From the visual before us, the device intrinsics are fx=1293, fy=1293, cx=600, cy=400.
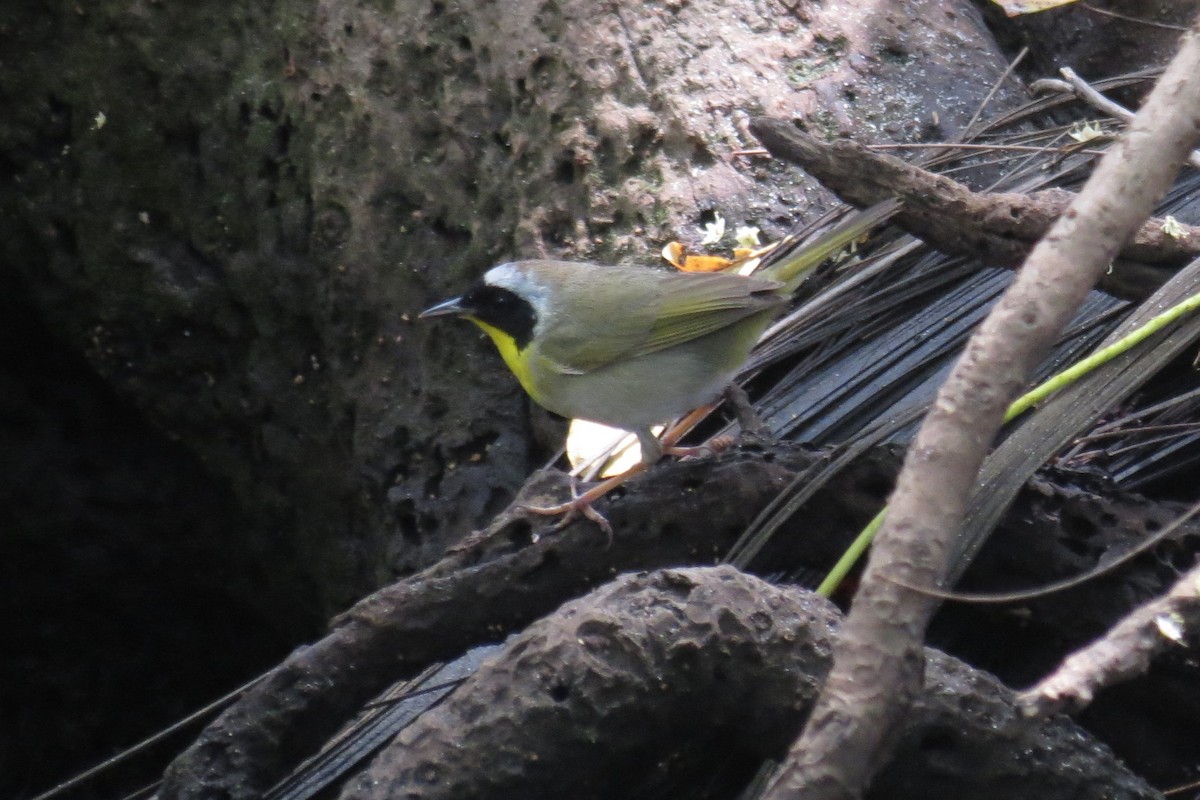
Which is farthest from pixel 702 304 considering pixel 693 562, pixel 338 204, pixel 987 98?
pixel 338 204

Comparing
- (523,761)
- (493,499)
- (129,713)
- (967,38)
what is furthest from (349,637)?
(129,713)

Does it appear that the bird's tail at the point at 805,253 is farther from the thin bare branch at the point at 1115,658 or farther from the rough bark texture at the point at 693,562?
the thin bare branch at the point at 1115,658

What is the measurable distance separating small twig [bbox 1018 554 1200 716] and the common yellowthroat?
185 cm

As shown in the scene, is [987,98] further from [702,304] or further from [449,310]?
[449,310]

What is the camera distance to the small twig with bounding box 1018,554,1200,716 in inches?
48.0

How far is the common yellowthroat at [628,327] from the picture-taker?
3.25 meters

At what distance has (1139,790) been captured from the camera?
1.78 meters

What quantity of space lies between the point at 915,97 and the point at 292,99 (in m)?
2.08

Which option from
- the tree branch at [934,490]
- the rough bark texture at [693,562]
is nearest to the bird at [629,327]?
the rough bark texture at [693,562]

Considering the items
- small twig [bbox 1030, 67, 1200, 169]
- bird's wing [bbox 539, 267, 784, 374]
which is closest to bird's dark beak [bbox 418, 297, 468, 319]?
bird's wing [bbox 539, 267, 784, 374]

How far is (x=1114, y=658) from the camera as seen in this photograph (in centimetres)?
127

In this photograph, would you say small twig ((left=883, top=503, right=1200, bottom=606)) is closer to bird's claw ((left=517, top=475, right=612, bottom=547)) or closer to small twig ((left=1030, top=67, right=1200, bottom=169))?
bird's claw ((left=517, top=475, right=612, bottom=547))

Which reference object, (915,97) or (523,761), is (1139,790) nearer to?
(523,761)

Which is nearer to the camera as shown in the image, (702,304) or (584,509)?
(584,509)
